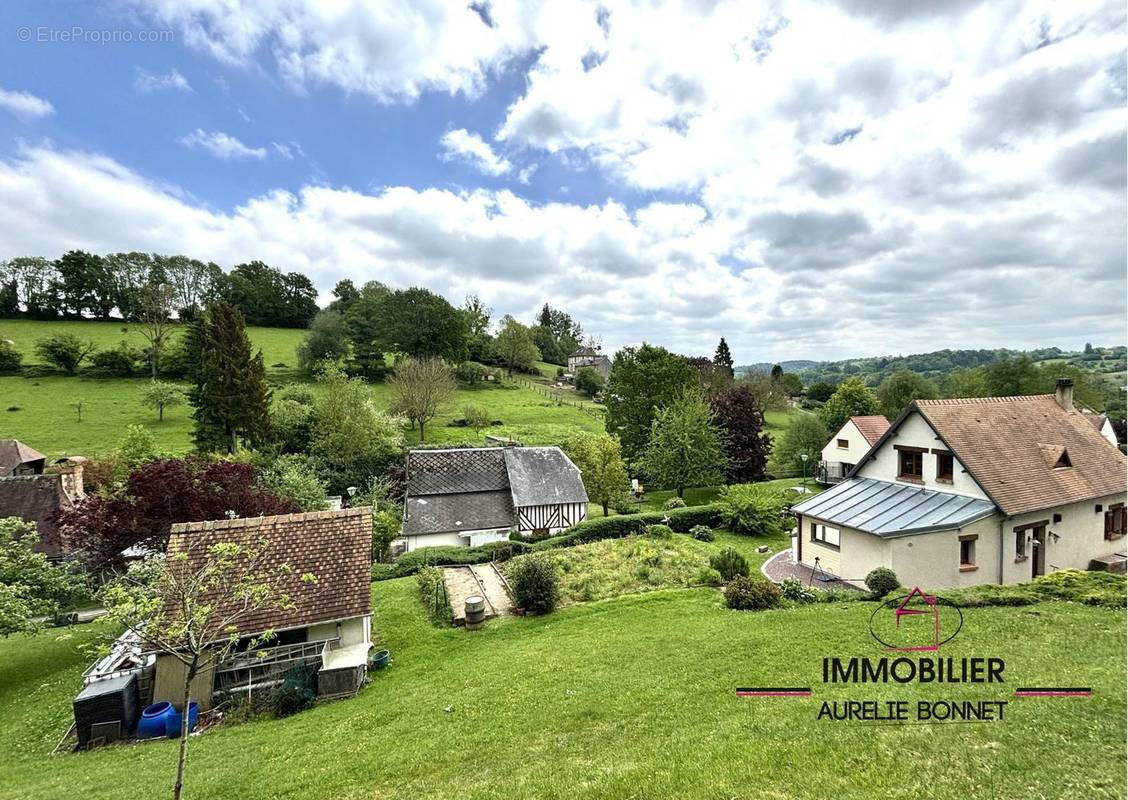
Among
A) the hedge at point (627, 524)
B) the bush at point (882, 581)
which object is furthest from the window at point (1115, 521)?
the hedge at point (627, 524)

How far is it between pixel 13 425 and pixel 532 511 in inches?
1833

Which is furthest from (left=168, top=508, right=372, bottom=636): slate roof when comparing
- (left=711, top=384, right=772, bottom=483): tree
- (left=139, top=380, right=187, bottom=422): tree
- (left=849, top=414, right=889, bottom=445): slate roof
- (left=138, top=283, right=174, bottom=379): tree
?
(left=138, top=283, right=174, bottom=379): tree

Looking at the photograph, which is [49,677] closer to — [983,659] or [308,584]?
[308,584]

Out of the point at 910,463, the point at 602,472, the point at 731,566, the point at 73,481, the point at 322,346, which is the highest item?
the point at 322,346

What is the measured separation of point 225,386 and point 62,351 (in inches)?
1375

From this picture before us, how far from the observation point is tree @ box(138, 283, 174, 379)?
57.2 meters

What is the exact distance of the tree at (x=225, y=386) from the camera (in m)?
36.6

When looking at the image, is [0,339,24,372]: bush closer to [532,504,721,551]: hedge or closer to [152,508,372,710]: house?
[152,508,372,710]: house

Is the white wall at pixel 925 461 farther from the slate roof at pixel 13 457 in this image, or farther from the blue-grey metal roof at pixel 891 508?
the slate roof at pixel 13 457

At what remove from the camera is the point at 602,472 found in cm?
3256

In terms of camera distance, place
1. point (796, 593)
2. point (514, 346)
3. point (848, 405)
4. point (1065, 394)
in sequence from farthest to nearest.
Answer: point (514, 346)
point (848, 405)
point (1065, 394)
point (796, 593)

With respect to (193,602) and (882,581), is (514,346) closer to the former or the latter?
(882,581)

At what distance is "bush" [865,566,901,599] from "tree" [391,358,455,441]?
3827 centimetres

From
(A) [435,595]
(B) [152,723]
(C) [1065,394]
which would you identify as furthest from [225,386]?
(C) [1065,394]
